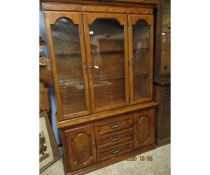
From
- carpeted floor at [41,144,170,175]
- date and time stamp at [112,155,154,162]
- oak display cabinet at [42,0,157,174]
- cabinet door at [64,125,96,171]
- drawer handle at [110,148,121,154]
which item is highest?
oak display cabinet at [42,0,157,174]

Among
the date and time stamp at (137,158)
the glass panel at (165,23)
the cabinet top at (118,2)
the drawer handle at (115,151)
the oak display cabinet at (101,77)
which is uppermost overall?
the cabinet top at (118,2)

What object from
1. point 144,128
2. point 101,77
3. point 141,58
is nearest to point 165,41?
point 141,58

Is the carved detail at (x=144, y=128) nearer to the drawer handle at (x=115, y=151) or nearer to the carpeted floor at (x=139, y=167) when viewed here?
the carpeted floor at (x=139, y=167)

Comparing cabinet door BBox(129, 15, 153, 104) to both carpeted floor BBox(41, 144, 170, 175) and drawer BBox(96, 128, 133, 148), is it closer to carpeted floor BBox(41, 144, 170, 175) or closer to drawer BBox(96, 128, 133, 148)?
drawer BBox(96, 128, 133, 148)

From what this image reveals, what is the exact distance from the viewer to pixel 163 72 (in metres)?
1.99

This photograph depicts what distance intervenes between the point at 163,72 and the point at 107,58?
746 mm

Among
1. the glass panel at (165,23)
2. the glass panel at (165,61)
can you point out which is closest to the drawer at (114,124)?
the glass panel at (165,61)

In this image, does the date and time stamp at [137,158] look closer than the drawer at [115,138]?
No

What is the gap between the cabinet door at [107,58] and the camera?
1614 millimetres

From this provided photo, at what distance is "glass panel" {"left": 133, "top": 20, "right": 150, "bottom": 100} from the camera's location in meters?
1.84

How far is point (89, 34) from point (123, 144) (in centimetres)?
137

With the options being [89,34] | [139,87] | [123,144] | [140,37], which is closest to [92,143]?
[123,144]

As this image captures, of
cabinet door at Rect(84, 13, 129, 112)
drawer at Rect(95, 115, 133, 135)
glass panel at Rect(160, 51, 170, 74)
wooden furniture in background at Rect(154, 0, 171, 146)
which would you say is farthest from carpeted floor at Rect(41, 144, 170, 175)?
glass panel at Rect(160, 51, 170, 74)
